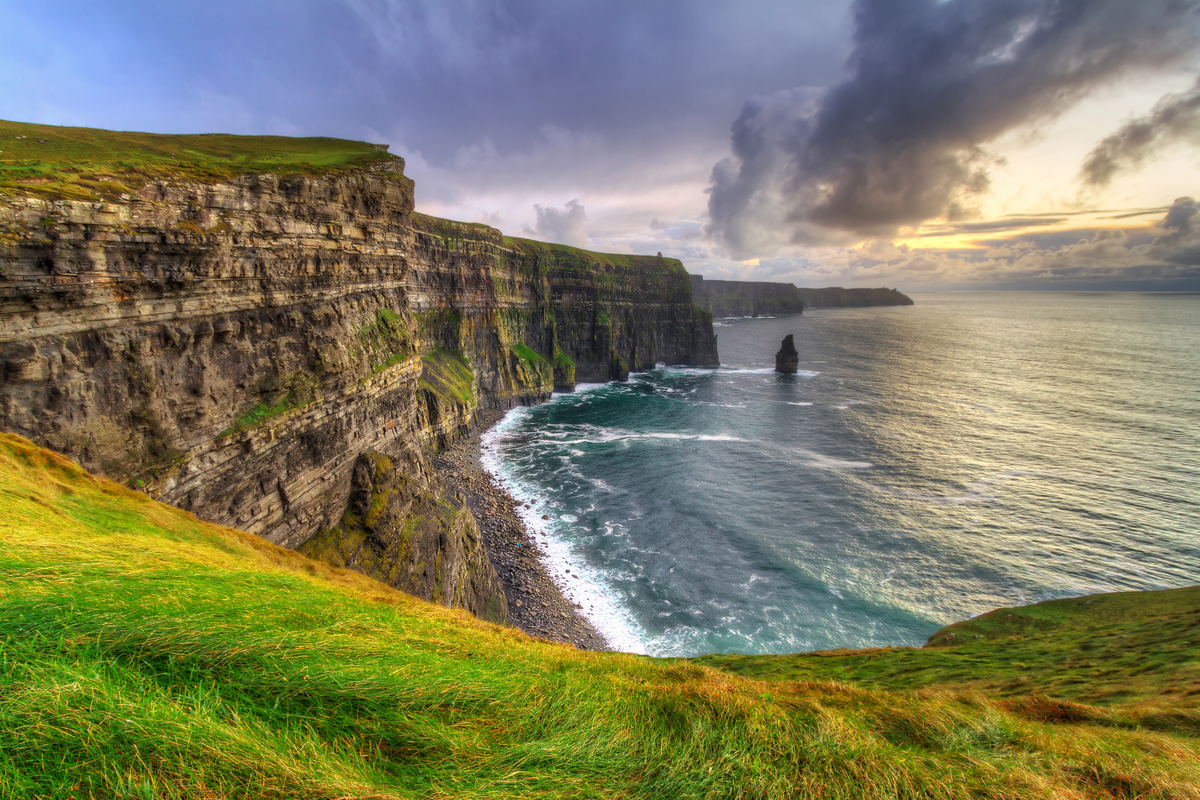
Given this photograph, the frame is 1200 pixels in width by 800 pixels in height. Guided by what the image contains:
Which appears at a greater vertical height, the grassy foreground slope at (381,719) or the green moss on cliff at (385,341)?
the green moss on cliff at (385,341)

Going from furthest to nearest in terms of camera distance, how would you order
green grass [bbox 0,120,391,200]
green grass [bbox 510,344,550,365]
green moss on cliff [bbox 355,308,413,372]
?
green grass [bbox 510,344,550,365]
green moss on cliff [bbox 355,308,413,372]
green grass [bbox 0,120,391,200]

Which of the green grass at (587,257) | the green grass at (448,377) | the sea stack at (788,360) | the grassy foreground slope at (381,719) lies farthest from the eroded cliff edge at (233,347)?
the sea stack at (788,360)

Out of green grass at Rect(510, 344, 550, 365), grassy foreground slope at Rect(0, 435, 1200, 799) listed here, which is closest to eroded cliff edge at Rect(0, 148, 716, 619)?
grassy foreground slope at Rect(0, 435, 1200, 799)

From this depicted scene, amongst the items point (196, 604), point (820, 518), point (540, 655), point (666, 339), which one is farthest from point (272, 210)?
point (666, 339)

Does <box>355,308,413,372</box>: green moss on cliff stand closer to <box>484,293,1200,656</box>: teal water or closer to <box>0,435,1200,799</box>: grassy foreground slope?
<box>0,435,1200,799</box>: grassy foreground slope

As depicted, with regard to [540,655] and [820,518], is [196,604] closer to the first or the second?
[540,655]

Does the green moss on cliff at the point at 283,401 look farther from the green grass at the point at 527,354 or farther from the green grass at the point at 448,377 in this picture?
the green grass at the point at 527,354

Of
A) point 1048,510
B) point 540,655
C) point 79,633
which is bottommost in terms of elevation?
point 1048,510
